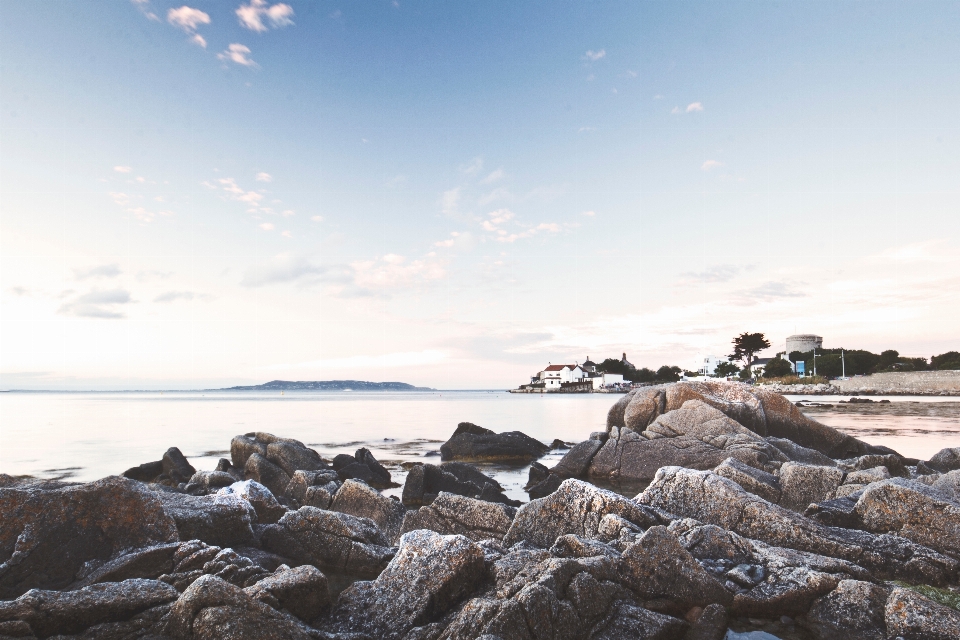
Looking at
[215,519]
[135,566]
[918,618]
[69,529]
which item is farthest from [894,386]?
[69,529]

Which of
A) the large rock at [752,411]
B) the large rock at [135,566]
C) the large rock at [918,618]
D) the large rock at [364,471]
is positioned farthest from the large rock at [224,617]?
the large rock at [752,411]

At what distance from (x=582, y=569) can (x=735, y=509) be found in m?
3.77

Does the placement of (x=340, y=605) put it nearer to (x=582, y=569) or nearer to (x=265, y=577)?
(x=265, y=577)

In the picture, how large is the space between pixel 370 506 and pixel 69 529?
5449 mm

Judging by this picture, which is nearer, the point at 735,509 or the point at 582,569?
the point at 582,569

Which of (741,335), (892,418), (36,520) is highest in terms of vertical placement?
(741,335)

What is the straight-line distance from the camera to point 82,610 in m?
4.95

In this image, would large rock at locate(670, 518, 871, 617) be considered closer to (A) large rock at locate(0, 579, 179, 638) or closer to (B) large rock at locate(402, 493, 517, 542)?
(B) large rock at locate(402, 493, 517, 542)

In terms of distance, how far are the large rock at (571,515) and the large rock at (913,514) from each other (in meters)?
3.33

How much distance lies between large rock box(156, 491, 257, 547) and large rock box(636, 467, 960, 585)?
6364mm

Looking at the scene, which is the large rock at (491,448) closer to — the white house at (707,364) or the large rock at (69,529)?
the large rock at (69,529)

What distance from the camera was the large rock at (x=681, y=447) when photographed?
1609cm

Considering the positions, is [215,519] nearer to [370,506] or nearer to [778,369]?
[370,506]

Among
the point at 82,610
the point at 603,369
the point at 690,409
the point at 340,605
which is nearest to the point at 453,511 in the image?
the point at 340,605
